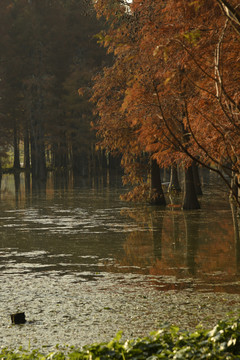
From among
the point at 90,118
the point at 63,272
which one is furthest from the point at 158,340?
the point at 90,118

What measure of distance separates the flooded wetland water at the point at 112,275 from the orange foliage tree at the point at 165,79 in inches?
84.4

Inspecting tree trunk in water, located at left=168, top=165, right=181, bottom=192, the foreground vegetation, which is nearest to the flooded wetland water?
the foreground vegetation

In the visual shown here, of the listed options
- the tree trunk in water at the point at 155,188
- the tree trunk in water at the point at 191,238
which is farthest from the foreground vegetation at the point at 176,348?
the tree trunk in water at the point at 155,188

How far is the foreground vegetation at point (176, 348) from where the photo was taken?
5.52m

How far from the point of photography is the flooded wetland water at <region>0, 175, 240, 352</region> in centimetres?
805

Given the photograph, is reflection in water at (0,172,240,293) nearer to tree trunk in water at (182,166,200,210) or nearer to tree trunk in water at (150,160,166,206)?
tree trunk in water at (182,166,200,210)

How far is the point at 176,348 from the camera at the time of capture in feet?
18.7

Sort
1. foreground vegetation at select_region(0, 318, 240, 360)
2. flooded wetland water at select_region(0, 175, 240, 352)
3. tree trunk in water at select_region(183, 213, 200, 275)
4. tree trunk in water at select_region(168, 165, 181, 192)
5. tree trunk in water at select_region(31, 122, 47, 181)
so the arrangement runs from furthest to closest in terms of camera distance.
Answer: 1. tree trunk in water at select_region(31, 122, 47, 181)
2. tree trunk in water at select_region(168, 165, 181, 192)
3. tree trunk in water at select_region(183, 213, 200, 275)
4. flooded wetland water at select_region(0, 175, 240, 352)
5. foreground vegetation at select_region(0, 318, 240, 360)

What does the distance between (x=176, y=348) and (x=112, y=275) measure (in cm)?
580

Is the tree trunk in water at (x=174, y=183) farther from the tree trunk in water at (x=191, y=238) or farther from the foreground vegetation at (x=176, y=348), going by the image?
the foreground vegetation at (x=176, y=348)

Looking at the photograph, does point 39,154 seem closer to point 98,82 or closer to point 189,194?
point 98,82

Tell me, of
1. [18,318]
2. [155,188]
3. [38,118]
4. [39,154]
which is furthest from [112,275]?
[38,118]

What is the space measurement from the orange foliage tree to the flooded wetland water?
2.14 m

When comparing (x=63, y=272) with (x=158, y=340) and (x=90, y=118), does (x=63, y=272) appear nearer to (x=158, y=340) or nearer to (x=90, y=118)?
(x=158, y=340)
